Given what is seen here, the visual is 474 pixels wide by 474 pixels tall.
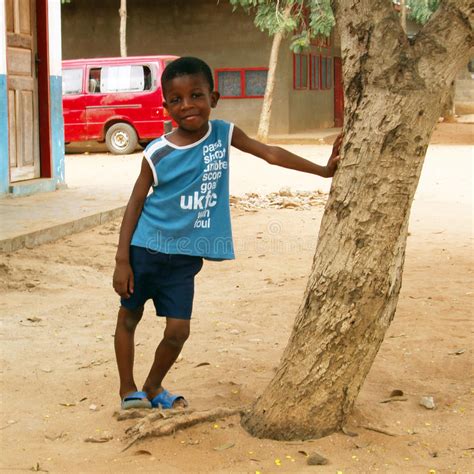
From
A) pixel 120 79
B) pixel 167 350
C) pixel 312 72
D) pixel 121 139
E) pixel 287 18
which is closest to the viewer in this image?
pixel 167 350

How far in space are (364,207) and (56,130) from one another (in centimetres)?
785

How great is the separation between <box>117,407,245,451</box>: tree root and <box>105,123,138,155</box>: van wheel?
1504cm

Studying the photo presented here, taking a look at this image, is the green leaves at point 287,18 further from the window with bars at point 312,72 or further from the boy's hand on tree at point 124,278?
the boy's hand on tree at point 124,278

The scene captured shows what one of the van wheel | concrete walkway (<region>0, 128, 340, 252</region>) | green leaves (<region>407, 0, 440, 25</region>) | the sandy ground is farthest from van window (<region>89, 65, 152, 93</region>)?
green leaves (<region>407, 0, 440, 25</region>)

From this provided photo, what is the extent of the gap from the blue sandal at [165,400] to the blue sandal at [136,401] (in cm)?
6

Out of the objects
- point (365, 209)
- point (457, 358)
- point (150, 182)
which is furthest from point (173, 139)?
point (457, 358)

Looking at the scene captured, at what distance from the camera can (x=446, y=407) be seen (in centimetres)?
360

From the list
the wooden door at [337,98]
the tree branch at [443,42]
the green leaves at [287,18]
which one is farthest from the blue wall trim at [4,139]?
the wooden door at [337,98]

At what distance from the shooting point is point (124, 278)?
3324 millimetres

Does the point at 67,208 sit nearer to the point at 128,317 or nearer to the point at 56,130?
the point at 56,130

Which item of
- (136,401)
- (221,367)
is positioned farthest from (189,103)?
(221,367)

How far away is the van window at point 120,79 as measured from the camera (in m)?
17.3

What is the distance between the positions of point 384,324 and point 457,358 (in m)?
1.29

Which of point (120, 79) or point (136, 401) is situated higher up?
point (120, 79)
